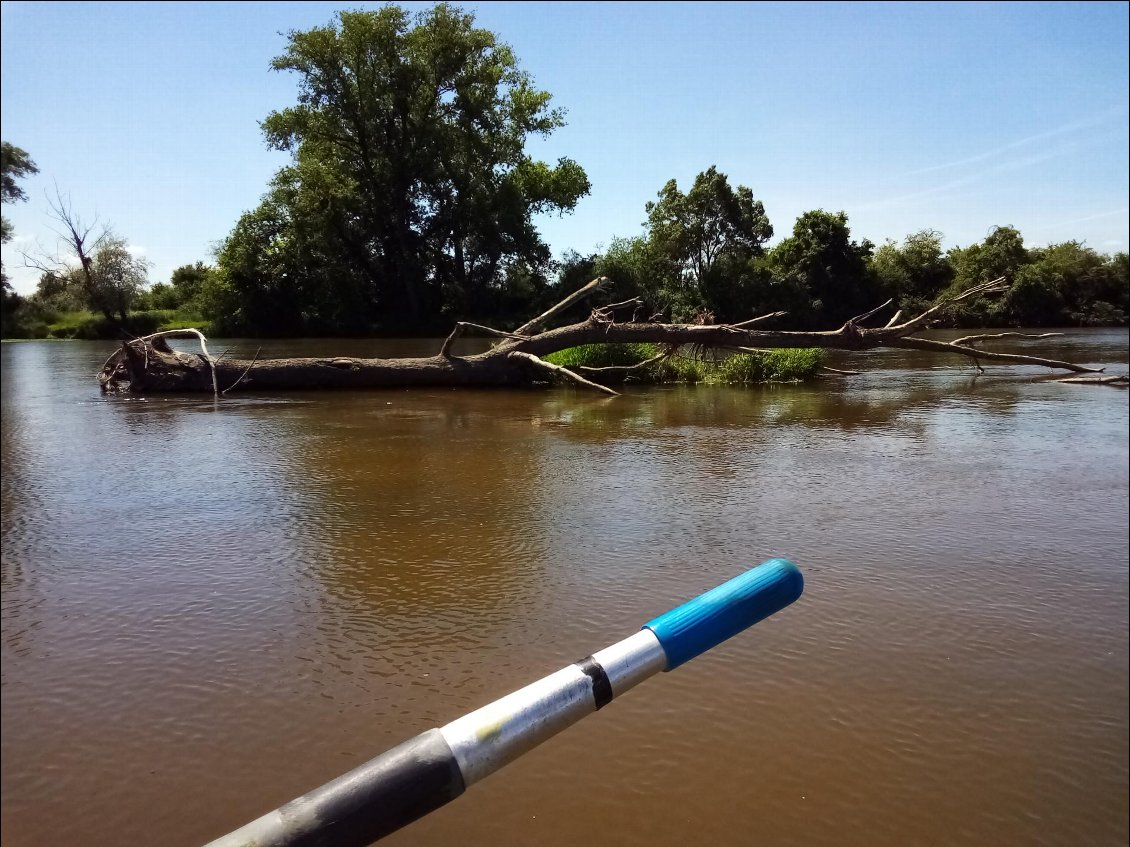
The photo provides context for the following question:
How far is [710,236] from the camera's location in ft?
123

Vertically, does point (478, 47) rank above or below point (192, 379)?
above

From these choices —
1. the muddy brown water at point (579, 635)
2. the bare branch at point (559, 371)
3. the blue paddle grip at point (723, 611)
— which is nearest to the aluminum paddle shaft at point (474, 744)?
the blue paddle grip at point (723, 611)

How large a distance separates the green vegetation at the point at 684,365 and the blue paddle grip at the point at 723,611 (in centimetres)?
1334

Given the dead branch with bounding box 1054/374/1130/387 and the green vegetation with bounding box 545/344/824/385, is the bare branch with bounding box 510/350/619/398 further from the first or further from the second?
the dead branch with bounding box 1054/374/1130/387

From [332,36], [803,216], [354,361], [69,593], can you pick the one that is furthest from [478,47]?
[69,593]

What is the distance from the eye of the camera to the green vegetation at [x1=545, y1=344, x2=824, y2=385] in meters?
15.1

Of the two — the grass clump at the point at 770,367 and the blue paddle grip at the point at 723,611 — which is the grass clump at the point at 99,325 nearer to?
the grass clump at the point at 770,367

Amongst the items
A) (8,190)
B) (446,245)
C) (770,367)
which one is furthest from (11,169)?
(770,367)

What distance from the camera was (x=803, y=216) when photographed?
126ft

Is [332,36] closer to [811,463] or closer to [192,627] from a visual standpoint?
[811,463]

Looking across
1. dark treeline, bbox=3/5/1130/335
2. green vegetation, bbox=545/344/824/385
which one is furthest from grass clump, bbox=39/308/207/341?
green vegetation, bbox=545/344/824/385

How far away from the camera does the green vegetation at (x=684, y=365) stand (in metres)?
15.1

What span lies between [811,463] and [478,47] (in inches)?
1378

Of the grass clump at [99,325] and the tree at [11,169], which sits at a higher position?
the tree at [11,169]
